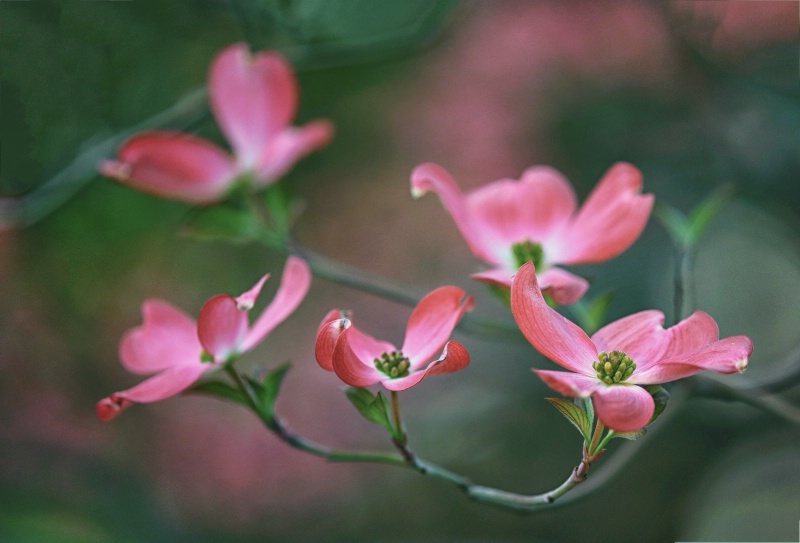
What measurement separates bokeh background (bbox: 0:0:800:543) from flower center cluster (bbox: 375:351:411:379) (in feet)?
1.70

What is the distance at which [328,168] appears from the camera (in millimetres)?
1460

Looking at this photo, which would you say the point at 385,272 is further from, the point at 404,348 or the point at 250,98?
the point at 404,348

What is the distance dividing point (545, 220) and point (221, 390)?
261mm

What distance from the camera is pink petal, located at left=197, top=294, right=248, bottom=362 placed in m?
0.42

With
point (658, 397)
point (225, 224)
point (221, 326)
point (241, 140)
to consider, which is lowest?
point (658, 397)

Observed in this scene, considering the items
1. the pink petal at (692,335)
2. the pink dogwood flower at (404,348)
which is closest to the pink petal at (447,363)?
the pink dogwood flower at (404,348)

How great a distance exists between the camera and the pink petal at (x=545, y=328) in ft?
1.14

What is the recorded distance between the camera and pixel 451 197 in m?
0.48

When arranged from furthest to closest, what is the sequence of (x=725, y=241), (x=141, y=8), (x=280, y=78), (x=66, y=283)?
(x=725, y=241), (x=66, y=283), (x=141, y=8), (x=280, y=78)

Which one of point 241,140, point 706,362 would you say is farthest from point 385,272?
point 706,362

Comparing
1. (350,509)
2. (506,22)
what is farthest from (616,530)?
(506,22)

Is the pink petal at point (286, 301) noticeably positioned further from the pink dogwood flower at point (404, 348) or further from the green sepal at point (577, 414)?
the green sepal at point (577, 414)

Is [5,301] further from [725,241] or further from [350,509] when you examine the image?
[725,241]

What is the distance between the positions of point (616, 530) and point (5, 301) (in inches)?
36.5
